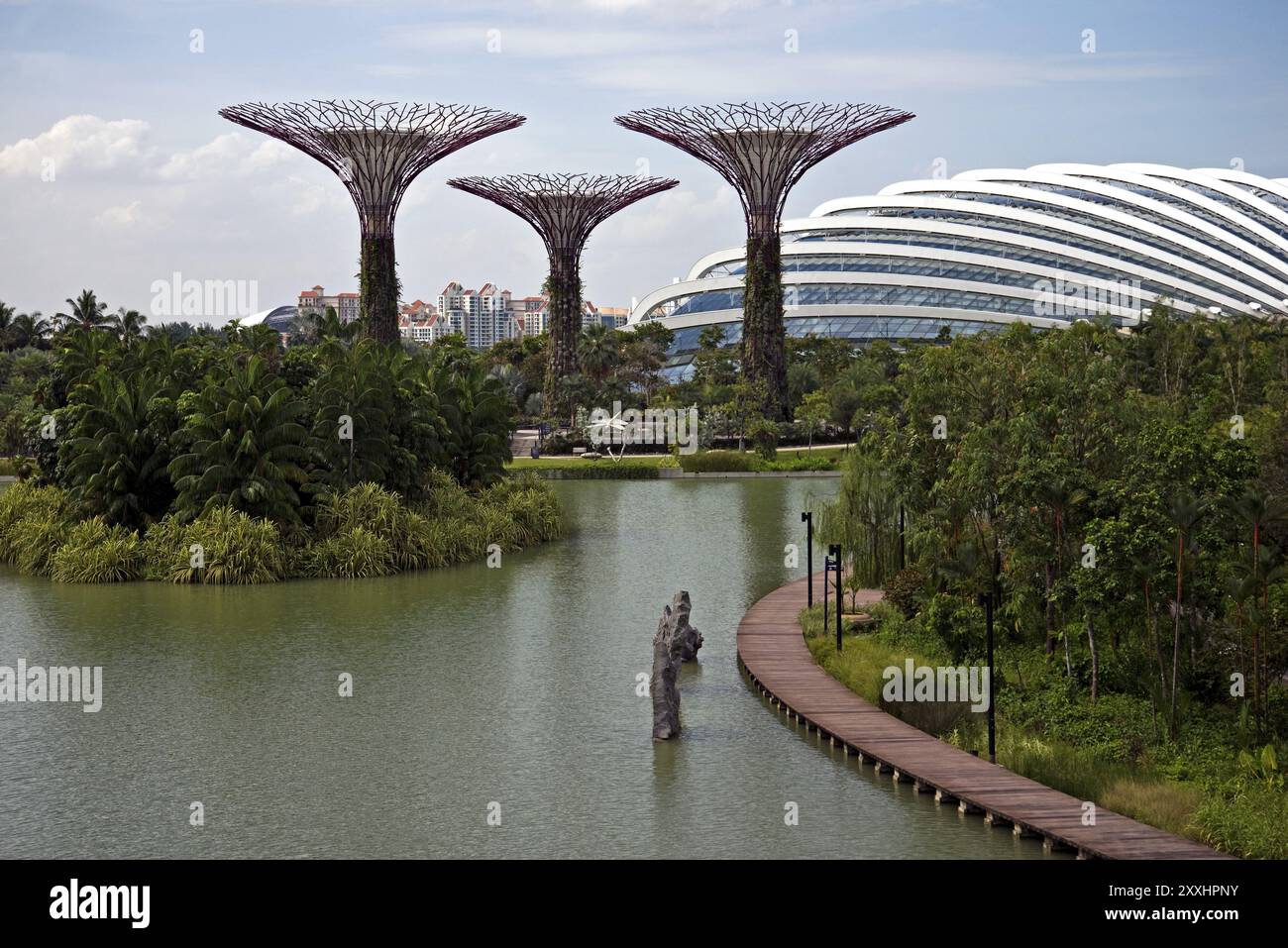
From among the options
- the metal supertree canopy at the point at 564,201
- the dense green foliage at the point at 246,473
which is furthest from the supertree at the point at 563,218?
the dense green foliage at the point at 246,473

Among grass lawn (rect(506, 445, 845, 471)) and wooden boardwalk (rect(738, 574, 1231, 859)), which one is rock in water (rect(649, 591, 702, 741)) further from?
grass lawn (rect(506, 445, 845, 471))

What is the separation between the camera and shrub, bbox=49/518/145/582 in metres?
35.8

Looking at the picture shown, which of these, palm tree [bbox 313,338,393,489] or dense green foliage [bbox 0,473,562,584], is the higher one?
palm tree [bbox 313,338,393,489]

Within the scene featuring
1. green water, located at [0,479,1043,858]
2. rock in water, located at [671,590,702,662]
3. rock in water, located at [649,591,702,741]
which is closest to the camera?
green water, located at [0,479,1043,858]

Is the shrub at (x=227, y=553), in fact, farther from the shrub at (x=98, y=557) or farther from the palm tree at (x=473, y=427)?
the palm tree at (x=473, y=427)

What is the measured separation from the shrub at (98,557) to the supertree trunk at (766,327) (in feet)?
128

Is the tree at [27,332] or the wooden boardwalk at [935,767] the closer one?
the wooden boardwalk at [935,767]

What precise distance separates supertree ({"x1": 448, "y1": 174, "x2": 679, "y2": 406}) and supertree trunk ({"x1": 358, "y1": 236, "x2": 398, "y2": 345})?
36.5 feet

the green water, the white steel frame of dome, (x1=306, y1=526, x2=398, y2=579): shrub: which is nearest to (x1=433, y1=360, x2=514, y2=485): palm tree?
(x1=306, y1=526, x2=398, y2=579): shrub

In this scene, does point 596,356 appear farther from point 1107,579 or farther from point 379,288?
point 1107,579

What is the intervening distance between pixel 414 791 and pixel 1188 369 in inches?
1401

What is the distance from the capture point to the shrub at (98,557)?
3578 centimetres
